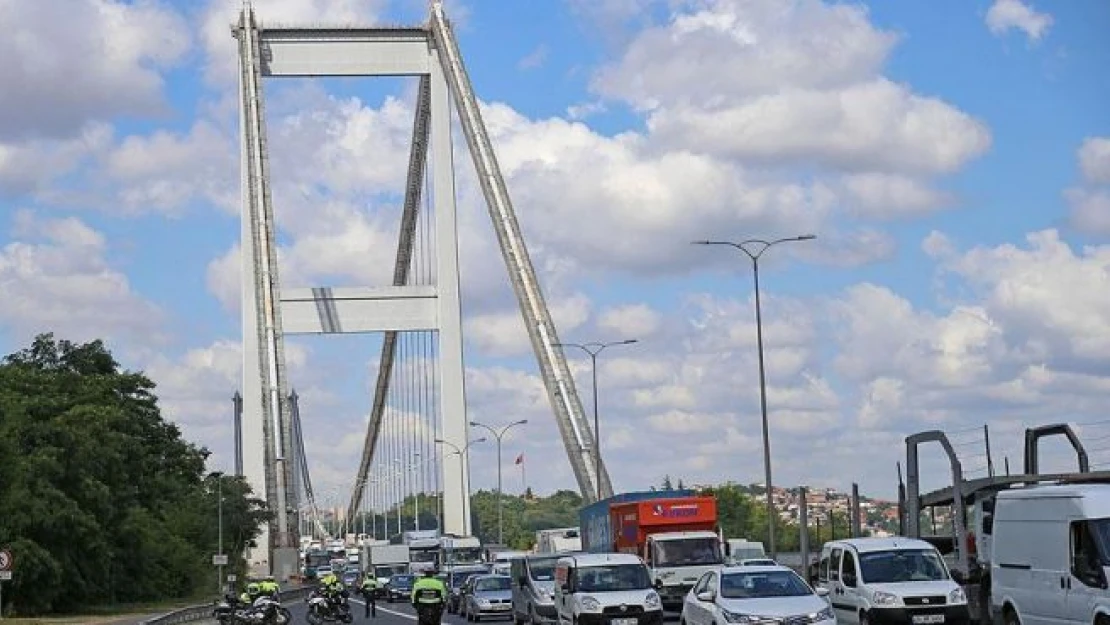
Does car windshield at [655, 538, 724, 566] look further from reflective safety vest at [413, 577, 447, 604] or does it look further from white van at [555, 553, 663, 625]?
reflective safety vest at [413, 577, 447, 604]

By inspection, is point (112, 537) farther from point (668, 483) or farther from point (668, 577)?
point (668, 483)

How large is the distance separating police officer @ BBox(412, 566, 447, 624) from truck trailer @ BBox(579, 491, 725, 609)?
30.9 ft

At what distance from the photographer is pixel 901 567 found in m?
26.6

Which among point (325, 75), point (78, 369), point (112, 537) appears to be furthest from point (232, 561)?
point (112, 537)

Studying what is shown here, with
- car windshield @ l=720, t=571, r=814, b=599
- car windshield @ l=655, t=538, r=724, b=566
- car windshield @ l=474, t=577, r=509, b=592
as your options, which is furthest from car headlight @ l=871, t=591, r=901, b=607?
car windshield @ l=474, t=577, r=509, b=592

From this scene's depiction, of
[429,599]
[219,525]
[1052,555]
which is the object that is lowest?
[429,599]

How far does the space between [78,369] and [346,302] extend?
1208 cm

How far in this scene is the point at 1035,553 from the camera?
876 inches

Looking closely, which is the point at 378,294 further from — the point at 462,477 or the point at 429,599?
the point at 429,599

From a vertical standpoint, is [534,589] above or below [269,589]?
below

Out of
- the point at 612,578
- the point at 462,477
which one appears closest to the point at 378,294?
the point at 462,477

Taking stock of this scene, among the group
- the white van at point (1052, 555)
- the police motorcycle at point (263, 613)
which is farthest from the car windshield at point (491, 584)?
the white van at point (1052, 555)

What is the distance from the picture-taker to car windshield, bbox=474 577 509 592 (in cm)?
4769

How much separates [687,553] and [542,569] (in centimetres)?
318
